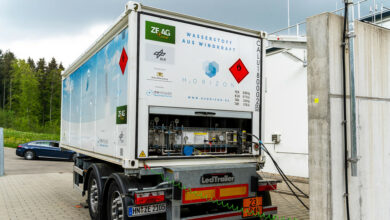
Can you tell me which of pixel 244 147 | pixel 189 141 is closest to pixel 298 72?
pixel 244 147

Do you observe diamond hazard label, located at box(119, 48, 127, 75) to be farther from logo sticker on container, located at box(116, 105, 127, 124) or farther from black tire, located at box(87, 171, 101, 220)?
black tire, located at box(87, 171, 101, 220)

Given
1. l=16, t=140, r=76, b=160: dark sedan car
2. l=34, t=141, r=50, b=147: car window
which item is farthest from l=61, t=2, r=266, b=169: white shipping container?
l=34, t=141, r=50, b=147: car window

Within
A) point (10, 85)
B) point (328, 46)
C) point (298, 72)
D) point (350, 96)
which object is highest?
point (10, 85)

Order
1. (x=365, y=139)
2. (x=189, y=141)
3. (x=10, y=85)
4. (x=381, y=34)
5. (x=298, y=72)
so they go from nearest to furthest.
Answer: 1. (x=365, y=139)
2. (x=381, y=34)
3. (x=189, y=141)
4. (x=298, y=72)
5. (x=10, y=85)

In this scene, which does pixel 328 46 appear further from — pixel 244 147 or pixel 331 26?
pixel 244 147

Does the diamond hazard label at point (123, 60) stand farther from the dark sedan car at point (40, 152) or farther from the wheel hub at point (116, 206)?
the dark sedan car at point (40, 152)

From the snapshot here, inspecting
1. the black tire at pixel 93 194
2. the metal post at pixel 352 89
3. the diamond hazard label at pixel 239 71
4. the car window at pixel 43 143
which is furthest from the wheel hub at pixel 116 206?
the car window at pixel 43 143

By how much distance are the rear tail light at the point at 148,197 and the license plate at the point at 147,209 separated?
0.12 metres

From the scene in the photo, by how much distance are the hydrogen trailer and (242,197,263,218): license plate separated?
18mm

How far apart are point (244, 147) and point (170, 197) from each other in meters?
1.71

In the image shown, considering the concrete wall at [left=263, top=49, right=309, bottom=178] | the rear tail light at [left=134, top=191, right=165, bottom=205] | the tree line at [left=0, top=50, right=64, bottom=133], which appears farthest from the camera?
the tree line at [left=0, top=50, right=64, bottom=133]

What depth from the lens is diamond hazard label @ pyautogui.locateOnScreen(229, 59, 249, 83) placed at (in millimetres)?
5130

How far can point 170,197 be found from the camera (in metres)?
4.20

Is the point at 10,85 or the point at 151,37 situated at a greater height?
the point at 10,85
